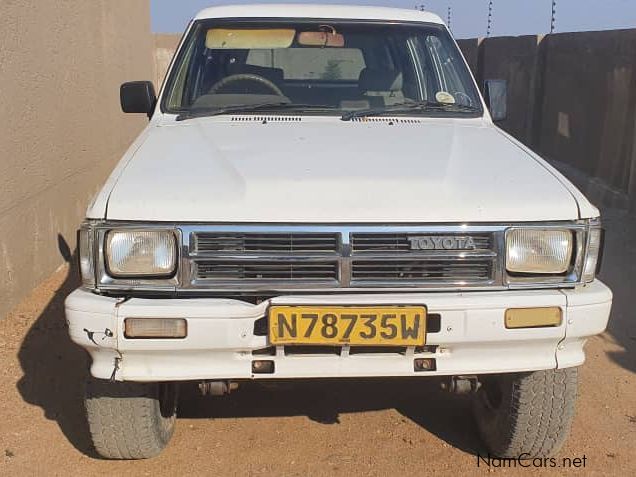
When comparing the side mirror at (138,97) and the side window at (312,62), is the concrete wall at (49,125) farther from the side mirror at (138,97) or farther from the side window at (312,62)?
the side window at (312,62)

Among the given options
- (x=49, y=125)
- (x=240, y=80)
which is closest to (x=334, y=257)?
(x=240, y=80)

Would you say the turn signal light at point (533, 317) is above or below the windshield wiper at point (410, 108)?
below

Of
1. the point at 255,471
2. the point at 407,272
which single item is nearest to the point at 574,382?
the point at 407,272

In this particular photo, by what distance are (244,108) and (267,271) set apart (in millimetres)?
1419

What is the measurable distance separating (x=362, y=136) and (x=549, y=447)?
1.58 meters

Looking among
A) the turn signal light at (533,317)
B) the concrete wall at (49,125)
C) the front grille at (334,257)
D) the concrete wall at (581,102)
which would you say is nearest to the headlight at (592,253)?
the turn signal light at (533,317)

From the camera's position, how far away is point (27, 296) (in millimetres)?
5039

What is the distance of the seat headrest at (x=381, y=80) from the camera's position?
4180 mm

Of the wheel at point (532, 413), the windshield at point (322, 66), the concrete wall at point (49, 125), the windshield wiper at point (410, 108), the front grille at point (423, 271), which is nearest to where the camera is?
the front grille at point (423, 271)

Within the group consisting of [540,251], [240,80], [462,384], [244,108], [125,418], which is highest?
[240,80]

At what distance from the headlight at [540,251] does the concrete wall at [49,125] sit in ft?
10.7

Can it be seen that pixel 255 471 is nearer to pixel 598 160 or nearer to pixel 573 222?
pixel 573 222

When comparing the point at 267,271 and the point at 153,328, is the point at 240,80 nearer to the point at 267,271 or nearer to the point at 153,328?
the point at 267,271

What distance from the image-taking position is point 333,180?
2793 mm
